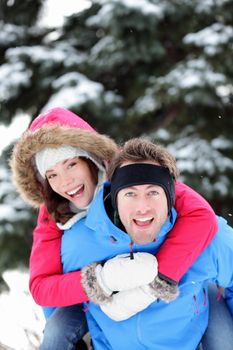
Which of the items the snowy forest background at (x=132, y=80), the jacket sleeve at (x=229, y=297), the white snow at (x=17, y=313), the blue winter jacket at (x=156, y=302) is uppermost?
the blue winter jacket at (x=156, y=302)

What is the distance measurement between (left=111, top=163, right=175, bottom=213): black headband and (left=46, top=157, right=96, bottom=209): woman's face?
0.28m

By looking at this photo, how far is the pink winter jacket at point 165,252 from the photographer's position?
70.9 inches

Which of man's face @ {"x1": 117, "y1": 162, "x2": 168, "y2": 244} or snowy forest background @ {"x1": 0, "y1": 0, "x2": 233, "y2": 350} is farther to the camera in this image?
snowy forest background @ {"x1": 0, "y1": 0, "x2": 233, "y2": 350}

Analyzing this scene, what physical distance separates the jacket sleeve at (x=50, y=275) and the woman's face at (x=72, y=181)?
0.14 m

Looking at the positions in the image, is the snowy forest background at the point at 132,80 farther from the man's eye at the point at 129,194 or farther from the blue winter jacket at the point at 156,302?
the man's eye at the point at 129,194

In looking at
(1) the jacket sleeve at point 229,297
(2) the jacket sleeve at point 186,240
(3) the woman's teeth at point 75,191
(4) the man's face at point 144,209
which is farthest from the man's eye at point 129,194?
(1) the jacket sleeve at point 229,297

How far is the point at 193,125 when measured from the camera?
191 inches

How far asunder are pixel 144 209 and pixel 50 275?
532 mm

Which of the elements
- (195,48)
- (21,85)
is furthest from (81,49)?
(195,48)

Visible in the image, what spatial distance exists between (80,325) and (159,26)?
3.53 metres

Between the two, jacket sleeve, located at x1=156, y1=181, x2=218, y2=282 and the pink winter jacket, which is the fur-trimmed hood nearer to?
the pink winter jacket

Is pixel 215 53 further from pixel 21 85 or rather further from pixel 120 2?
pixel 21 85

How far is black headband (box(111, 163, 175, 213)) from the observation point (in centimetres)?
174

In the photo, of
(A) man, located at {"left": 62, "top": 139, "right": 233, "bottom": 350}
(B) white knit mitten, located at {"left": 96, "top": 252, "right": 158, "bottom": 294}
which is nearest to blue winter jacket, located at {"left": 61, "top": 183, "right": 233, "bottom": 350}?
(A) man, located at {"left": 62, "top": 139, "right": 233, "bottom": 350}
